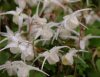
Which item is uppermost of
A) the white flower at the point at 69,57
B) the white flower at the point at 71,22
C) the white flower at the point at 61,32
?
the white flower at the point at 71,22

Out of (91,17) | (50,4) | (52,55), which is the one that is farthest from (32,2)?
(52,55)

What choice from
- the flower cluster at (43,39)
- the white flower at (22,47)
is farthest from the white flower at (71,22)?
the white flower at (22,47)

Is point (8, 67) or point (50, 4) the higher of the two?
point (50, 4)

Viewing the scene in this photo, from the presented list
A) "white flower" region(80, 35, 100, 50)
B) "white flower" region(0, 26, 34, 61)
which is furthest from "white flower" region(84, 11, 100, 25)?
"white flower" region(0, 26, 34, 61)

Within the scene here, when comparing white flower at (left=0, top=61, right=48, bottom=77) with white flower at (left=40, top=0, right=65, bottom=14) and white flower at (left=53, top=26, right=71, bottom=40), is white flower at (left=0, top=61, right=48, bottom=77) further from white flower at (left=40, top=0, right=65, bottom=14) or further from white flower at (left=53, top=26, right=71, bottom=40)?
white flower at (left=40, top=0, right=65, bottom=14)

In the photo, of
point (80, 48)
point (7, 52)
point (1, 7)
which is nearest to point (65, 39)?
point (80, 48)

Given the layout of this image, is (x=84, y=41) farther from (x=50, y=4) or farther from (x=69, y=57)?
(x=50, y=4)

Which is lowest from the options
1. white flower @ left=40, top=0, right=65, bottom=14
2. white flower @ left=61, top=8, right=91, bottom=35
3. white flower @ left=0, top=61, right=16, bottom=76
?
white flower @ left=0, top=61, right=16, bottom=76

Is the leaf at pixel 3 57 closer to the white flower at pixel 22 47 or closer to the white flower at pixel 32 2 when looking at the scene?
the white flower at pixel 22 47

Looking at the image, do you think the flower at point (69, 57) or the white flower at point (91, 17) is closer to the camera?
the flower at point (69, 57)

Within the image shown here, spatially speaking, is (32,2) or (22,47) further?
(32,2)

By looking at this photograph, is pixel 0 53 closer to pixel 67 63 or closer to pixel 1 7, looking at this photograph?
pixel 67 63

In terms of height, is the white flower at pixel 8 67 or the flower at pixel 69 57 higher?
the flower at pixel 69 57
